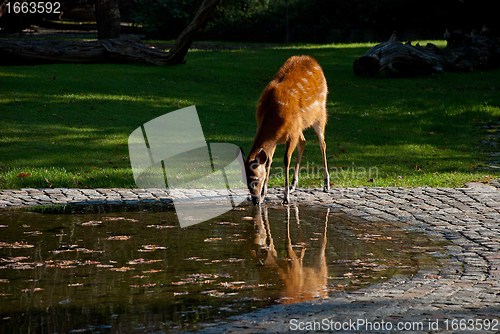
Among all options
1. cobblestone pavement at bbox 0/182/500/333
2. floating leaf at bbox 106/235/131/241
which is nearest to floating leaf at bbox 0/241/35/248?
floating leaf at bbox 106/235/131/241

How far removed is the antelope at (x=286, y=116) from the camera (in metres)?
12.0

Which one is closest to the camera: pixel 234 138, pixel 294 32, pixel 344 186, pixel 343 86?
pixel 344 186

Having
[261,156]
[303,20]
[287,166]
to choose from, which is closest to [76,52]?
[287,166]

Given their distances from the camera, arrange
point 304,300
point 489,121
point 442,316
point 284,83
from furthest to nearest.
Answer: point 489,121, point 284,83, point 304,300, point 442,316

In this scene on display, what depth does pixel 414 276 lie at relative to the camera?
854 cm

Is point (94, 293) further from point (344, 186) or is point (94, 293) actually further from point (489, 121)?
point (489, 121)

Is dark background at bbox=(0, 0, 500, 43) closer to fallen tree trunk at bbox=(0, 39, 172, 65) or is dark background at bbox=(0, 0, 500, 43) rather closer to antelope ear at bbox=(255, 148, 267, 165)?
fallen tree trunk at bbox=(0, 39, 172, 65)

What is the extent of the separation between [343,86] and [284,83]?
11.5 m

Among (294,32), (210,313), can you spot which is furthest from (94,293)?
(294,32)

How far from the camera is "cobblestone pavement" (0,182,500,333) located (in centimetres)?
686

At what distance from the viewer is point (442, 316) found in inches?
275

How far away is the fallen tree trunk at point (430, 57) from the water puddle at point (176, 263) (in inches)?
560

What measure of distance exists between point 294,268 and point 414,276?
1249 millimetres

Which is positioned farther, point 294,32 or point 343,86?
point 294,32
